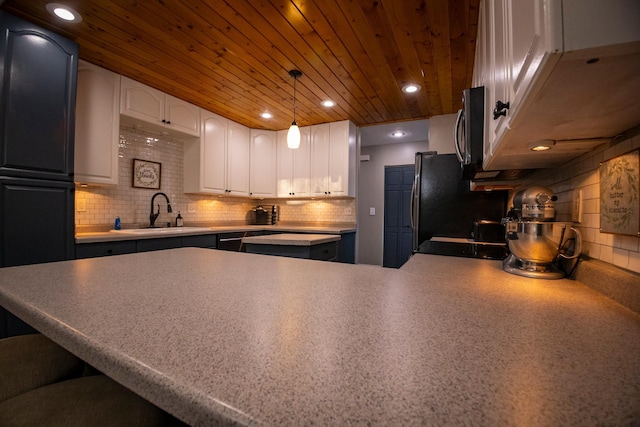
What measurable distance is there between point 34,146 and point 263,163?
249 centimetres

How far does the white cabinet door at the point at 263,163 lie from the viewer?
4.01 metres

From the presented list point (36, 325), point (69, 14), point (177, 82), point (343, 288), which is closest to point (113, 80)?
point (177, 82)

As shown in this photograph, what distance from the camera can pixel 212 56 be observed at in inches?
88.4

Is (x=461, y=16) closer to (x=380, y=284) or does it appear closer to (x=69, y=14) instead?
(x=380, y=284)

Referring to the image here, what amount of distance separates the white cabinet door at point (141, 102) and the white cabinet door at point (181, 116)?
0.25ft

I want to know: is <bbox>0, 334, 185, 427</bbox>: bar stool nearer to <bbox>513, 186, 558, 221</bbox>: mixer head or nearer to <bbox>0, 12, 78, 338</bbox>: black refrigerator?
<bbox>513, 186, 558, 221</bbox>: mixer head

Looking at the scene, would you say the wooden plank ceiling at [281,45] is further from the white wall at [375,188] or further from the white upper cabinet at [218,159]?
the white wall at [375,188]

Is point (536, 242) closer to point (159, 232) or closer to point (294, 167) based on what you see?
point (159, 232)

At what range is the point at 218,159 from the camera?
3.53 m

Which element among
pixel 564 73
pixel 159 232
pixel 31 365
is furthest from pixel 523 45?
pixel 159 232

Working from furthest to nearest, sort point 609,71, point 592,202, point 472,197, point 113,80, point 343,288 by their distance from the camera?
point 113,80, point 472,197, point 592,202, point 343,288, point 609,71

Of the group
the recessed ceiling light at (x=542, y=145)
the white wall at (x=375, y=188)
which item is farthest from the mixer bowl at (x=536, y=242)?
the white wall at (x=375, y=188)

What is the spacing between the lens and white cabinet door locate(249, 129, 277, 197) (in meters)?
4.01

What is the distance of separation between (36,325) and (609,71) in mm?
1088
